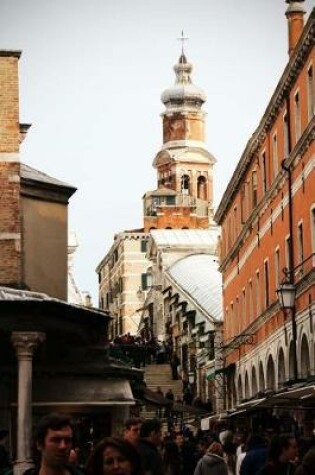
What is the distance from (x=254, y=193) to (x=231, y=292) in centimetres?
1157

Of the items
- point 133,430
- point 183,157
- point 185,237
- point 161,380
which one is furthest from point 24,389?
point 183,157

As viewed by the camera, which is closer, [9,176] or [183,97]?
[9,176]

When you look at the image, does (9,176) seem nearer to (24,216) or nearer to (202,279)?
(24,216)

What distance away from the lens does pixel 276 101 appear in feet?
153

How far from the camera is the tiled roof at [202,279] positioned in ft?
297

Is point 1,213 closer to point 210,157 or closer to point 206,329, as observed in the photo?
point 206,329

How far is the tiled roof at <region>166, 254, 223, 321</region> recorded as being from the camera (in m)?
90.6

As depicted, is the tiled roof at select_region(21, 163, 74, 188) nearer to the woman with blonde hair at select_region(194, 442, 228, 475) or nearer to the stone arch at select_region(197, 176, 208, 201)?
the woman with blonde hair at select_region(194, 442, 228, 475)

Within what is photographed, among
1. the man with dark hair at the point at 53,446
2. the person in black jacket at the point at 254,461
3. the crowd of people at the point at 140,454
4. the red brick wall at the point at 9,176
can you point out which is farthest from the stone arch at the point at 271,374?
the man with dark hair at the point at 53,446

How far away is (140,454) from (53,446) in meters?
0.49

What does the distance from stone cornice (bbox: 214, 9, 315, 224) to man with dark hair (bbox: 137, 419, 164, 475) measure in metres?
23.2

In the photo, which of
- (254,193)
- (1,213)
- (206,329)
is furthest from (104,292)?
(1,213)

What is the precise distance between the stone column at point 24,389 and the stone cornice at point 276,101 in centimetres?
1516

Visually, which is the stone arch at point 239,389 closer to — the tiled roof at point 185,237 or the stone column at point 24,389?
the stone column at point 24,389
